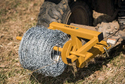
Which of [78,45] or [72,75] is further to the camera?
[72,75]

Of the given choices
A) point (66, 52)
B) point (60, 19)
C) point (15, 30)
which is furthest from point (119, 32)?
point (15, 30)

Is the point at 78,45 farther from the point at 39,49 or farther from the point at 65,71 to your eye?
the point at 65,71

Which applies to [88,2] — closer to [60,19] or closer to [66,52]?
[60,19]

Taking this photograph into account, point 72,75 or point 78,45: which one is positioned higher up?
point 78,45

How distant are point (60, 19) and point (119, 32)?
1.19 meters

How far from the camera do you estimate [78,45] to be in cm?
Answer: 329

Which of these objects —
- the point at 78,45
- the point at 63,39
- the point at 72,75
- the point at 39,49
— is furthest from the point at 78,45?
the point at 72,75

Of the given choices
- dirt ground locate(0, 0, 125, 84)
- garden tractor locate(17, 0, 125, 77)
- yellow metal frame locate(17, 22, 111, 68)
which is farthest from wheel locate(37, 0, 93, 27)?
dirt ground locate(0, 0, 125, 84)

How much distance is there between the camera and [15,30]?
5754 millimetres

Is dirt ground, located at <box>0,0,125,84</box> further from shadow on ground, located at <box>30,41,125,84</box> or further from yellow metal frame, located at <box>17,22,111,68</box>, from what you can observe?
yellow metal frame, located at <box>17,22,111,68</box>

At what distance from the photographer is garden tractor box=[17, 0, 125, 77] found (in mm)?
2844

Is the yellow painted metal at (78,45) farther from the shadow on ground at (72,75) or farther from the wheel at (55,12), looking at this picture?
the shadow on ground at (72,75)

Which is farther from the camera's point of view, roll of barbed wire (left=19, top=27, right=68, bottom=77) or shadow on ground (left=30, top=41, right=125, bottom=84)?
shadow on ground (left=30, top=41, right=125, bottom=84)

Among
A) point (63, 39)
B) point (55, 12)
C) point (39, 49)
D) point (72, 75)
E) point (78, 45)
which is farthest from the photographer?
point (72, 75)
